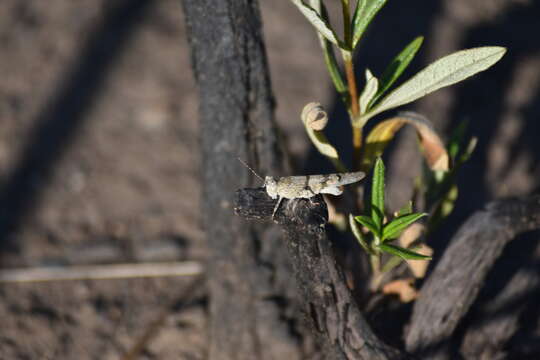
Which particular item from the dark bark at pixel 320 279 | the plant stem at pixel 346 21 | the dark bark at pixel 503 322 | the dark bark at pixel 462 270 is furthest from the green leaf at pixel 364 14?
the dark bark at pixel 503 322

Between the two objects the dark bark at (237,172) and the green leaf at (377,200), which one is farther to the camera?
the dark bark at (237,172)

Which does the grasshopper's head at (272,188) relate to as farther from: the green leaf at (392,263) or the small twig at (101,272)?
the small twig at (101,272)

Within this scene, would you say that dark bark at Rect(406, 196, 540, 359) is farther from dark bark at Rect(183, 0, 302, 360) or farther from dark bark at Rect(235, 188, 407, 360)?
dark bark at Rect(183, 0, 302, 360)

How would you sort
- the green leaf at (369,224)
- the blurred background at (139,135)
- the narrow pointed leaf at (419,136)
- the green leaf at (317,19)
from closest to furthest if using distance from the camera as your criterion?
1. the green leaf at (317,19)
2. the green leaf at (369,224)
3. the narrow pointed leaf at (419,136)
4. the blurred background at (139,135)

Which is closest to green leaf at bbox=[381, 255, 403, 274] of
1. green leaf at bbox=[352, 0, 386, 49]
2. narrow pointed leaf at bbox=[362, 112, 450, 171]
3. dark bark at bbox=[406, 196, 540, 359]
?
dark bark at bbox=[406, 196, 540, 359]

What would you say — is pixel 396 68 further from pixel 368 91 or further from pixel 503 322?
pixel 503 322

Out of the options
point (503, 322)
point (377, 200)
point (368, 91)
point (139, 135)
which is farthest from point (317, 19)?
point (139, 135)

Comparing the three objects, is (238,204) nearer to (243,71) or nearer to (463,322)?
(243,71)
